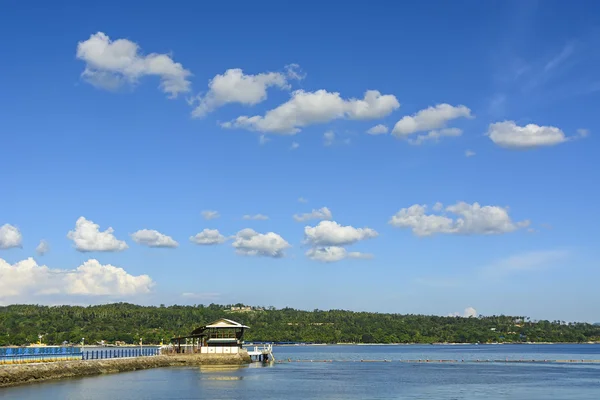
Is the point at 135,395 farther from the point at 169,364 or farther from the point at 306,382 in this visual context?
the point at 169,364

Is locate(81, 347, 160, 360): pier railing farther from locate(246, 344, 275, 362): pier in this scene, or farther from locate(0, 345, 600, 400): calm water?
locate(246, 344, 275, 362): pier

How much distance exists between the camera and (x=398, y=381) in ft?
274

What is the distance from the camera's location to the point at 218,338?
105250mm

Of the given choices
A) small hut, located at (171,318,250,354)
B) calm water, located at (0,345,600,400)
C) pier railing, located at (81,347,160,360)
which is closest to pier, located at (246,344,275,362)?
small hut, located at (171,318,250,354)

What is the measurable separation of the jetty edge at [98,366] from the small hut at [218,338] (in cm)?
118

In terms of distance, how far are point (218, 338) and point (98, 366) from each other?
83.4 feet

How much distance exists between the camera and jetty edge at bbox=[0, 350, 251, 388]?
206 ft

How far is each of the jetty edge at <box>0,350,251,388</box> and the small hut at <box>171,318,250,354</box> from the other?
1.18 m

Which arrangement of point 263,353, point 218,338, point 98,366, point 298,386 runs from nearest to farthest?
1. point 298,386
2. point 98,366
3. point 218,338
4. point 263,353

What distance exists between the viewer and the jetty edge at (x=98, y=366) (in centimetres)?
6284

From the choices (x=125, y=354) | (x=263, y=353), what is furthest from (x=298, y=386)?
(x=125, y=354)

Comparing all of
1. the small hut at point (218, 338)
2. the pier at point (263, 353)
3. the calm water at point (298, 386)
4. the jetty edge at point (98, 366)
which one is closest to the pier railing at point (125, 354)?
the jetty edge at point (98, 366)

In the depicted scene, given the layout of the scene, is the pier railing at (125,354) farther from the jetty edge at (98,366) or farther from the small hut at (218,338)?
the small hut at (218,338)

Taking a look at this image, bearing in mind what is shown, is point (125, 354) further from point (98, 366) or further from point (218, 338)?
point (98, 366)
